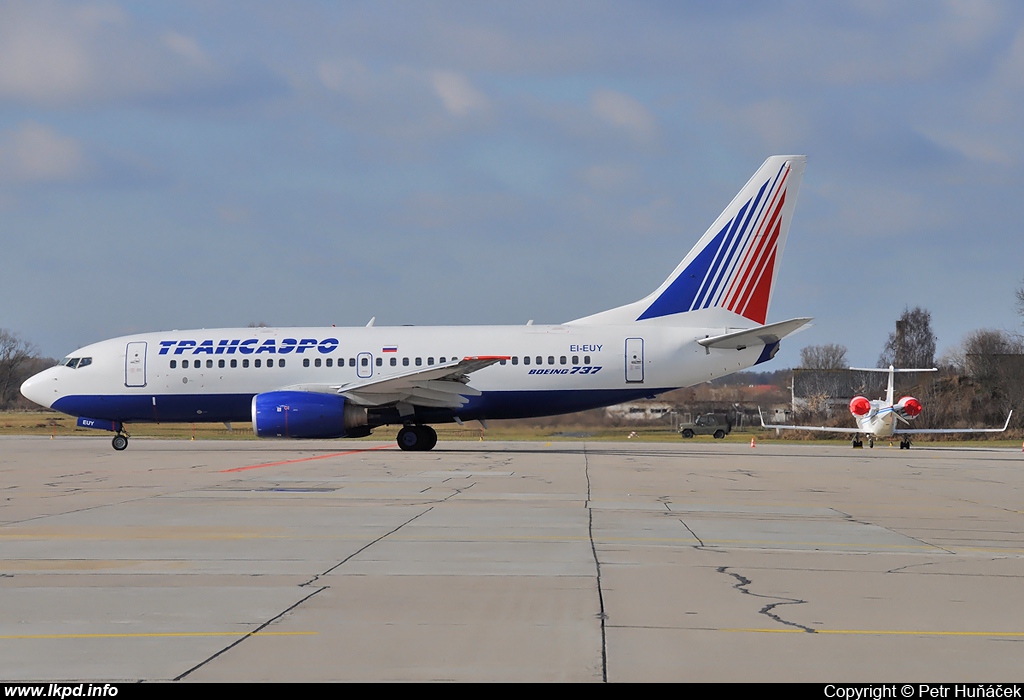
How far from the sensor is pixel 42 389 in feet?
103

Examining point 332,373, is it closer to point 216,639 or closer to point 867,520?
point 867,520

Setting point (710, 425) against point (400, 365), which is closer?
point (400, 365)

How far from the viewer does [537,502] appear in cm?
1467

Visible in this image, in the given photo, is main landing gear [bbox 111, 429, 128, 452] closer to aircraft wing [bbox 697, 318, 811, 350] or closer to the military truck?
aircraft wing [bbox 697, 318, 811, 350]

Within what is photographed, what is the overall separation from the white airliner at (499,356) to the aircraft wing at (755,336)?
0.06 m

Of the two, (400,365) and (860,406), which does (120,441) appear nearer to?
(400,365)

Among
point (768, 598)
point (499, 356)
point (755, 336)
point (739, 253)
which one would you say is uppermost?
point (739, 253)

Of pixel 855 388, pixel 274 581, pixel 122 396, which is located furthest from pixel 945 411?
pixel 274 581

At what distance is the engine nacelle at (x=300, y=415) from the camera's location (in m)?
27.2

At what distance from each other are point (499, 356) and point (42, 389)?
1474cm

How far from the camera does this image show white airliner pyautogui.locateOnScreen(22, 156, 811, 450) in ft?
96.1

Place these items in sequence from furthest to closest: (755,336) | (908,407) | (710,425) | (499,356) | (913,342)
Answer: (913,342)
(710,425)
(908,407)
(499,356)
(755,336)

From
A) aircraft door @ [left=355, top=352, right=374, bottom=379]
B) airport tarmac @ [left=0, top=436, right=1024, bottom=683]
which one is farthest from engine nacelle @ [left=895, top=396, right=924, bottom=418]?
airport tarmac @ [left=0, top=436, right=1024, bottom=683]

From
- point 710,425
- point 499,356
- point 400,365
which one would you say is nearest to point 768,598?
point 499,356
